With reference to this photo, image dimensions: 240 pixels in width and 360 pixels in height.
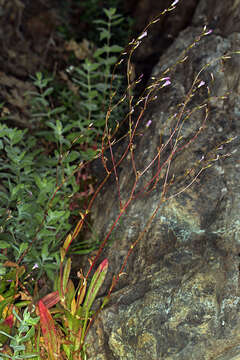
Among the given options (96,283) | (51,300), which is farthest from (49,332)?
(96,283)

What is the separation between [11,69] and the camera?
3994 mm

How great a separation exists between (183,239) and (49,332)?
2.66 ft

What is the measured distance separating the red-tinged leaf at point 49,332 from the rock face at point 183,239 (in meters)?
0.23

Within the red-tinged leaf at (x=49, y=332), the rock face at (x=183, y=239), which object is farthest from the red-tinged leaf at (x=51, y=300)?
the rock face at (x=183, y=239)

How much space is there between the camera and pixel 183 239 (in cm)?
211

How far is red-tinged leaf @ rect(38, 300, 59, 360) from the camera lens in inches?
75.7

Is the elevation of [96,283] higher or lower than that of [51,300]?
higher

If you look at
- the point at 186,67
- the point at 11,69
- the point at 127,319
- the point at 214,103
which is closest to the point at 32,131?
the point at 11,69

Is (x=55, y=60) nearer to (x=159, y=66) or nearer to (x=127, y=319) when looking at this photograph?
(x=159, y=66)

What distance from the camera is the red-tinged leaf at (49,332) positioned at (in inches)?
75.7

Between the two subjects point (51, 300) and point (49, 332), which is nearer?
point (49, 332)

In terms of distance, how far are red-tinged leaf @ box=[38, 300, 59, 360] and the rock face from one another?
0.76 feet

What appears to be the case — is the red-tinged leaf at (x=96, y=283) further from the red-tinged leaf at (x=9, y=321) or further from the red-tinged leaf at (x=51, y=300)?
the red-tinged leaf at (x=9, y=321)

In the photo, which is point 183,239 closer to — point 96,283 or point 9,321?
point 96,283
